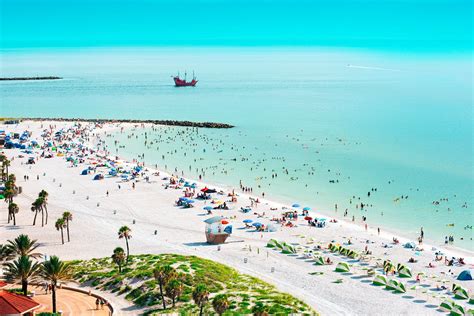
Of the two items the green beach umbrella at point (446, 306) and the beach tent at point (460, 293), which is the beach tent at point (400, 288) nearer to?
the green beach umbrella at point (446, 306)

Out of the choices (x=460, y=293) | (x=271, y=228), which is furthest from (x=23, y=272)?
(x=460, y=293)

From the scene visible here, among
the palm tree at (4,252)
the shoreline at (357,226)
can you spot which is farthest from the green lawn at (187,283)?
the shoreline at (357,226)

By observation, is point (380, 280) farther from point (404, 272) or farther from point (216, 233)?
point (216, 233)

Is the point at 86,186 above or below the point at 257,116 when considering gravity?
below

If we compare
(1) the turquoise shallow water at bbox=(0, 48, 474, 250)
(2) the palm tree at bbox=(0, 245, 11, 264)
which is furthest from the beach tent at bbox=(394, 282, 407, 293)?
(2) the palm tree at bbox=(0, 245, 11, 264)

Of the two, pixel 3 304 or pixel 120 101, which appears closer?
pixel 3 304

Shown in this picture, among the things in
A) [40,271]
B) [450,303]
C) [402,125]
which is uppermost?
[402,125]

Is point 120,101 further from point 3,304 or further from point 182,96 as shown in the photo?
point 3,304

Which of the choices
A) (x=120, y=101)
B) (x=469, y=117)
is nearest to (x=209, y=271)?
(x=469, y=117)
